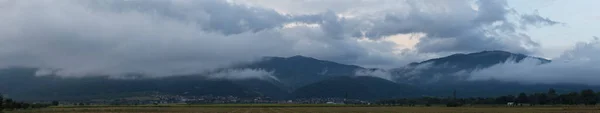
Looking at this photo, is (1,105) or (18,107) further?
(18,107)

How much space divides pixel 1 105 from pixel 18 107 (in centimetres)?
2829

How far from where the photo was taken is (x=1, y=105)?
151 m

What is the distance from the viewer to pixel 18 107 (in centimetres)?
17762
